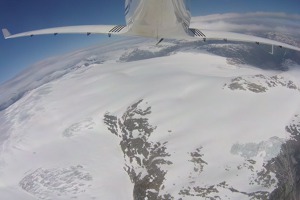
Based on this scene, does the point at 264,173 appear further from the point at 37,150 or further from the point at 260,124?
the point at 37,150

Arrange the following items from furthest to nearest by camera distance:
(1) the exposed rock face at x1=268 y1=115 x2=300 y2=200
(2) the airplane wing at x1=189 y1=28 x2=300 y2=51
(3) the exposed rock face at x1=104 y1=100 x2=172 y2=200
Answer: (3) the exposed rock face at x1=104 y1=100 x2=172 y2=200 < (1) the exposed rock face at x1=268 y1=115 x2=300 y2=200 < (2) the airplane wing at x1=189 y1=28 x2=300 y2=51

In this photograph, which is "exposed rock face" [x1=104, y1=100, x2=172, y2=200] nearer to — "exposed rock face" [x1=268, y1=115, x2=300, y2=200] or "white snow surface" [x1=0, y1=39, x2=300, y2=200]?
"white snow surface" [x1=0, y1=39, x2=300, y2=200]

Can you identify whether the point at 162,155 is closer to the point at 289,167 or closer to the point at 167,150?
the point at 167,150

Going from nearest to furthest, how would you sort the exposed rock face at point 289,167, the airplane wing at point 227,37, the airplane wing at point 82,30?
the airplane wing at point 227,37 < the airplane wing at point 82,30 < the exposed rock face at point 289,167

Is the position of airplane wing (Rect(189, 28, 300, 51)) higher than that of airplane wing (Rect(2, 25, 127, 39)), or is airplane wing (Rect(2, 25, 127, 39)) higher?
airplane wing (Rect(2, 25, 127, 39))

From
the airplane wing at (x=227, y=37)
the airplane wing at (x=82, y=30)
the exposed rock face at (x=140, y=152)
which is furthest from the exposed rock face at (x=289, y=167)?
the airplane wing at (x=82, y=30)

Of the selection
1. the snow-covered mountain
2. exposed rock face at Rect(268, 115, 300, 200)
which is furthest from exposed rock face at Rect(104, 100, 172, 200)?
exposed rock face at Rect(268, 115, 300, 200)

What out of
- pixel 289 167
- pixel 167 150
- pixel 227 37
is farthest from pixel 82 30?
pixel 167 150

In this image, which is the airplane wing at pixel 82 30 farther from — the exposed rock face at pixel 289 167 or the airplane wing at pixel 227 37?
the exposed rock face at pixel 289 167
